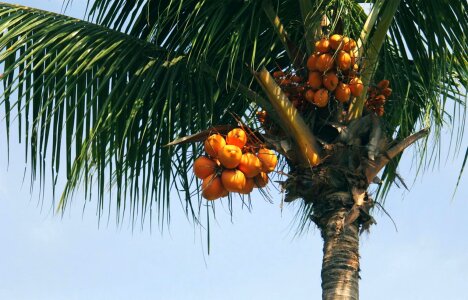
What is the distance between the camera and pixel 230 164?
446 cm

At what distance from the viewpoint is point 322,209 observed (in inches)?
176

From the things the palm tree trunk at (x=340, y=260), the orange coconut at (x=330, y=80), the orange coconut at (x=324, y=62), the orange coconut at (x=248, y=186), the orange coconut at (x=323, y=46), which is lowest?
the palm tree trunk at (x=340, y=260)

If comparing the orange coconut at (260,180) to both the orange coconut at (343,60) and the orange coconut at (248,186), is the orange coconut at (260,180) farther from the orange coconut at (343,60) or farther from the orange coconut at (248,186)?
the orange coconut at (343,60)

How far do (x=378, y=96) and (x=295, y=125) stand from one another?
63 centimetres

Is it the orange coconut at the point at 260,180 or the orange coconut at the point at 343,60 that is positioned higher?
the orange coconut at the point at 343,60

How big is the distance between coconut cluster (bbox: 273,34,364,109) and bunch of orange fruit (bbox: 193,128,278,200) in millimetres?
385

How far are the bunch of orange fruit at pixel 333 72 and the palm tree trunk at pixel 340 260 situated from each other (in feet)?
1.95

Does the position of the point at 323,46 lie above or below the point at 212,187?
above

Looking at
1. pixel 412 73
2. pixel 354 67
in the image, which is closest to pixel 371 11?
pixel 354 67

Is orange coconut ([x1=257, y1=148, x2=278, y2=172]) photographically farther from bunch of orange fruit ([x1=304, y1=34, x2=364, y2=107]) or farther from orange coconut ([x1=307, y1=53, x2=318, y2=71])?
orange coconut ([x1=307, y1=53, x2=318, y2=71])

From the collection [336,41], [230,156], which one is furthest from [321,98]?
[230,156]

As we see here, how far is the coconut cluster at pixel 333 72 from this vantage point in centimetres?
461

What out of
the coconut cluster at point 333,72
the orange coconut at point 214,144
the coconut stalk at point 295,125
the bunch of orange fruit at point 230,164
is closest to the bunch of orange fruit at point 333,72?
the coconut cluster at point 333,72

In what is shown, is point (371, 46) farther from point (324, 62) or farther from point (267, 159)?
point (267, 159)
